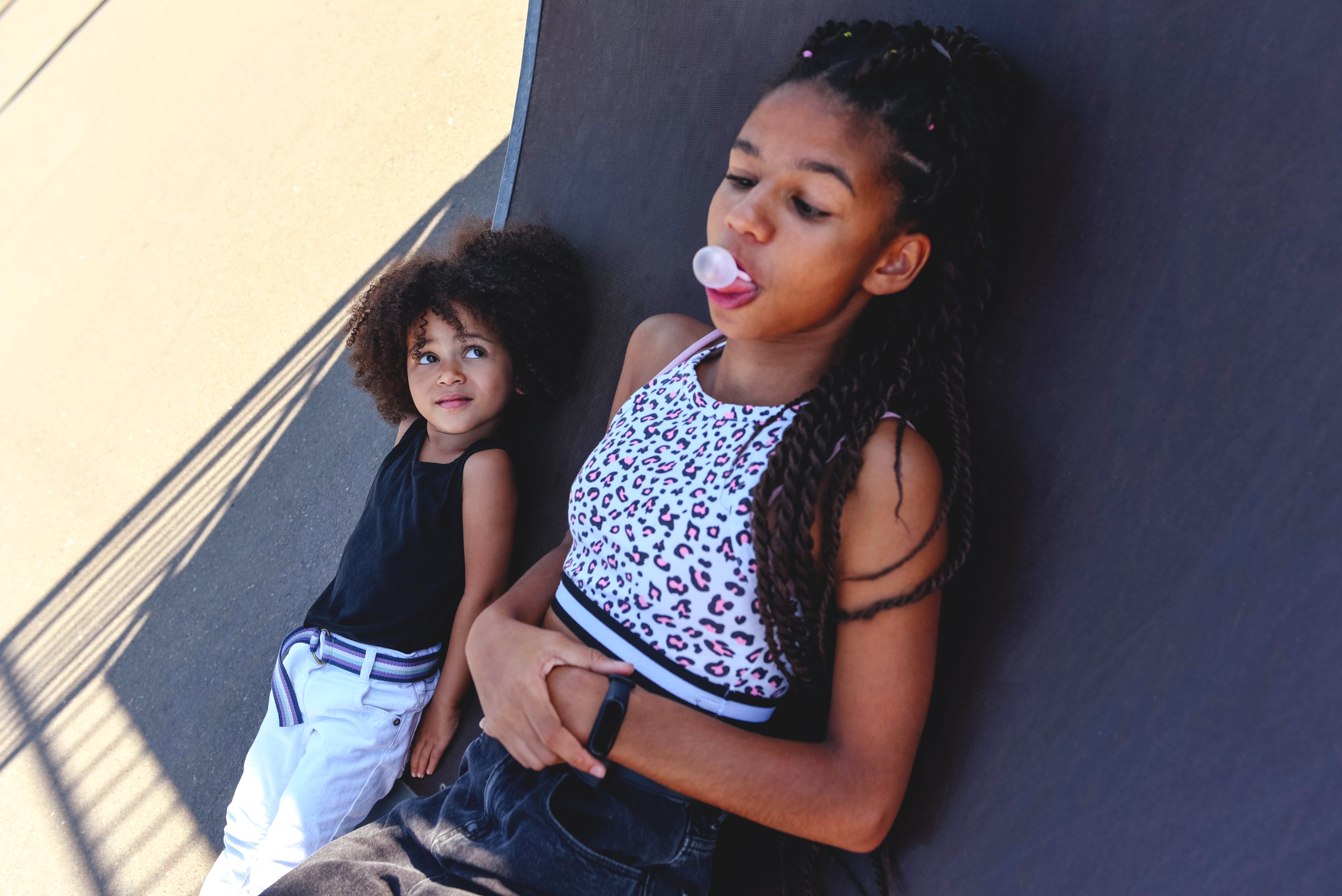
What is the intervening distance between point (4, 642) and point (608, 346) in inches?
101

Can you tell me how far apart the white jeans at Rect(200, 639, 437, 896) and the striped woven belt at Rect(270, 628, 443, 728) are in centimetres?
1

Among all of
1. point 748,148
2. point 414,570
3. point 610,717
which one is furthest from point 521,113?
point 610,717

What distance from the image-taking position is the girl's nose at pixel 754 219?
1150 mm

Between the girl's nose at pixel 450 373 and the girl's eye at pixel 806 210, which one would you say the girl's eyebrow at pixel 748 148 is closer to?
the girl's eye at pixel 806 210

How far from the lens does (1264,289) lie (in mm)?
1035

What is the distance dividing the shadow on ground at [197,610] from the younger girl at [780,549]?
152 centimetres

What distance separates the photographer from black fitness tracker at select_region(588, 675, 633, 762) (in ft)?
3.94

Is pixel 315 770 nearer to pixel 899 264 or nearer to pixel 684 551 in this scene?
pixel 684 551

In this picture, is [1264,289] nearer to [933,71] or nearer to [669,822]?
[933,71]

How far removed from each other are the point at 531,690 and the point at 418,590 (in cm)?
78

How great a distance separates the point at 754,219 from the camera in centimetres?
115

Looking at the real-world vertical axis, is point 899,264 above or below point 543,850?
above

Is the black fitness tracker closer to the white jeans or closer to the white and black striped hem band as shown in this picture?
the white and black striped hem band

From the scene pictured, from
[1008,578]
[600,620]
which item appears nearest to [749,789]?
[600,620]
